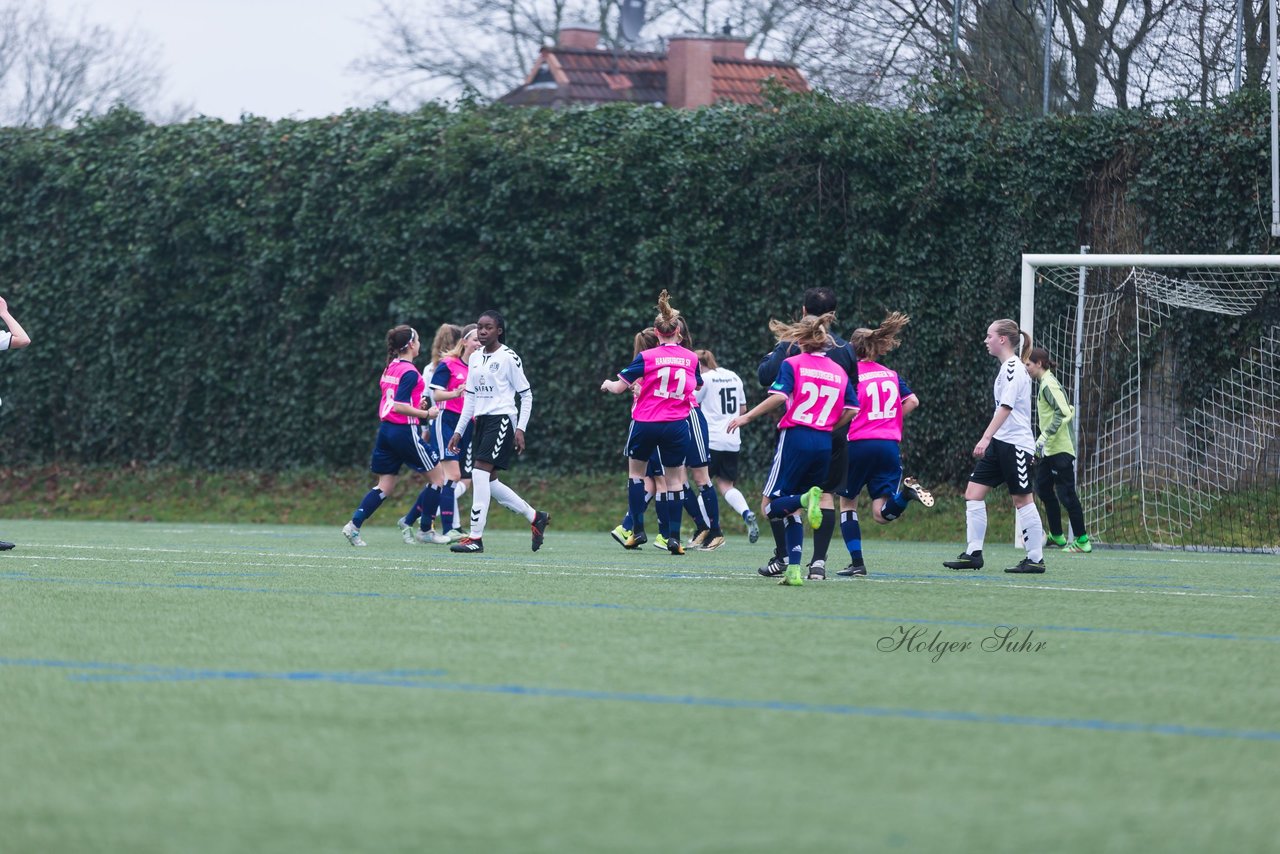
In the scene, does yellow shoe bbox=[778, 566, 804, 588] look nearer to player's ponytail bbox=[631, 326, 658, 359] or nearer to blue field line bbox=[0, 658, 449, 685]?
player's ponytail bbox=[631, 326, 658, 359]

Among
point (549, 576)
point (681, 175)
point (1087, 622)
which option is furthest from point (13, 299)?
point (1087, 622)

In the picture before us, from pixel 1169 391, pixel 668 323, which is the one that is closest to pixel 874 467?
pixel 668 323

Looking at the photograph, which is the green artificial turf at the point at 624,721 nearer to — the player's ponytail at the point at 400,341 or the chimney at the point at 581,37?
the player's ponytail at the point at 400,341

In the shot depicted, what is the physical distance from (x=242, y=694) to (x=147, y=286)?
18.5 m

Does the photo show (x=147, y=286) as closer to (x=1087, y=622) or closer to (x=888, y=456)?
(x=888, y=456)

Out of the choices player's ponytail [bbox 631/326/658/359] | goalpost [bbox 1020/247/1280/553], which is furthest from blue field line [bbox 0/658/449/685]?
goalpost [bbox 1020/247/1280/553]

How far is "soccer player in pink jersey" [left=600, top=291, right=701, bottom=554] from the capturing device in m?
13.0

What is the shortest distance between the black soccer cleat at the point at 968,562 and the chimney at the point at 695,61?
2475cm

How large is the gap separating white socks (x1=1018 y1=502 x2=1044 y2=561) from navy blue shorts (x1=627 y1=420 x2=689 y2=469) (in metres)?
2.77

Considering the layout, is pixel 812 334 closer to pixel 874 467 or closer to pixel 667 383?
pixel 874 467

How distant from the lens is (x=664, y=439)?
43.5 feet

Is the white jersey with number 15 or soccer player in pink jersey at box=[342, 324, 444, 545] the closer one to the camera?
soccer player in pink jersey at box=[342, 324, 444, 545]

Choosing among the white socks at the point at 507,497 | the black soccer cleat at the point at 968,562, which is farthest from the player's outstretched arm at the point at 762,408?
the white socks at the point at 507,497

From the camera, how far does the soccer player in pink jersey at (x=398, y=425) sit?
1435 cm
